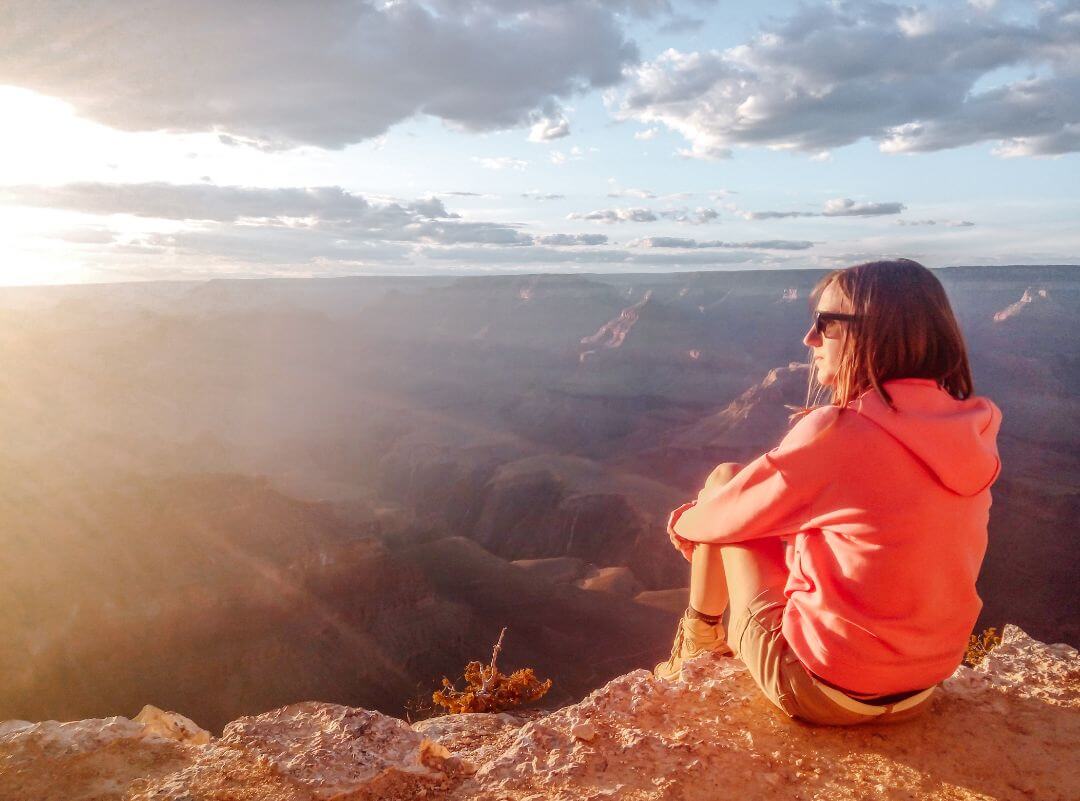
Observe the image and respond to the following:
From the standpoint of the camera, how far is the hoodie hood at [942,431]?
2016 millimetres

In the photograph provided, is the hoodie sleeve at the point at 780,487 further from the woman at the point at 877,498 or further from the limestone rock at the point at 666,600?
the limestone rock at the point at 666,600

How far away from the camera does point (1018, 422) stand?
213 feet

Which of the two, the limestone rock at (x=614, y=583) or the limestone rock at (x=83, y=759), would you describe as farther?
the limestone rock at (x=614, y=583)

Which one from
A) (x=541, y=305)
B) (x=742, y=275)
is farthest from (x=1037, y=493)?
(x=541, y=305)

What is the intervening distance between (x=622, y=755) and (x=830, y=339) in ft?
6.02

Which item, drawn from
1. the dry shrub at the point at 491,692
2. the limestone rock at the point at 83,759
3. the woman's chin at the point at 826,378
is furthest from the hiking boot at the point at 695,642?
the dry shrub at the point at 491,692

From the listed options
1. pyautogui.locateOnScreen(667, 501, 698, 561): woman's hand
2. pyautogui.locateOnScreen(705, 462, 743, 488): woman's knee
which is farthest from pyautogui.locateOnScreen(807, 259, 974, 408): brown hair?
pyautogui.locateOnScreen(667, 501, 698, 561): woman's hand

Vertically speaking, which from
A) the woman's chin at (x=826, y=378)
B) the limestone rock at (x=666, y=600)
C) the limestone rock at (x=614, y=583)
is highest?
the woman's chin at (x=826, y=378)

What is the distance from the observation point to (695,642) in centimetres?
339

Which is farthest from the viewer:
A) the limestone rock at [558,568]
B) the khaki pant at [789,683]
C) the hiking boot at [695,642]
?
the limestone rock at [558,568]

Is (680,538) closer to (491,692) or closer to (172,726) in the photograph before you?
(172,726)

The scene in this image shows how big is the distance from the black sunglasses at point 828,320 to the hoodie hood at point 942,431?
0.28m

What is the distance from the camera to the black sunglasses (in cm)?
226

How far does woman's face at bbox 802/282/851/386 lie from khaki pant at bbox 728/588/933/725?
0.91 meters
